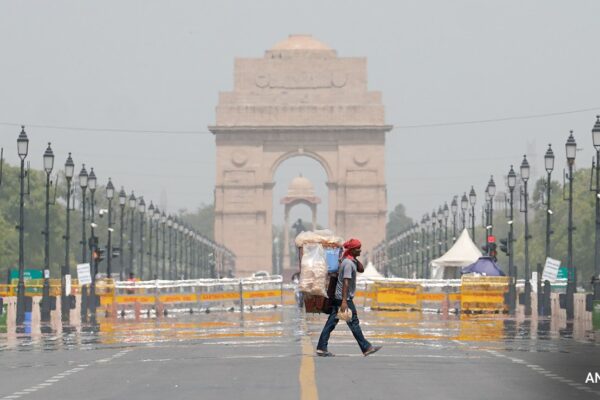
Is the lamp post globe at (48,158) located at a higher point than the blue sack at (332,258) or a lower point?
higher

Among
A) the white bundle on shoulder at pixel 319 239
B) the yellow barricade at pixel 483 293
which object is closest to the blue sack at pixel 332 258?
the white bundle on shoulder at pixel 319 239

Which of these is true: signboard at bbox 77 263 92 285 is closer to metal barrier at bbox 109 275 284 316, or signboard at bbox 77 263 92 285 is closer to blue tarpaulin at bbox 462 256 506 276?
metal barrier at bbox 109 275 284 316

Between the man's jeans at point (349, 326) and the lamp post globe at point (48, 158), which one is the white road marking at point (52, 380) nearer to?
the man's jeans at point (349, 326)

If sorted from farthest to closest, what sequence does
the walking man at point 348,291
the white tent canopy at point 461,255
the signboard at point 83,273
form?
the white tent canopy at point 461,255 → the signboard at point 83,273 → the walking man at point 348,291

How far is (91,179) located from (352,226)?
90909 millimetres

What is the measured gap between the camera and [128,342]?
3216cm

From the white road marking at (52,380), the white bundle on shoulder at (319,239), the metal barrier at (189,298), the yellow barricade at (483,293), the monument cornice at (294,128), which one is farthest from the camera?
the monument cornice at (294,128)

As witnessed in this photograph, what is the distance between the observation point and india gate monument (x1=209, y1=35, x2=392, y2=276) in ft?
517

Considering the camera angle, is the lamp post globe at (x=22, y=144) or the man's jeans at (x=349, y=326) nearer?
the man's jeans at (x=349, y=326)

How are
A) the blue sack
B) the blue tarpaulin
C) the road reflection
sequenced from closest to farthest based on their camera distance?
the blue sack < the road reflection < the blue tarpaulin

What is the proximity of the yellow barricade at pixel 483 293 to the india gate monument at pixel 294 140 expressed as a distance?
320ft

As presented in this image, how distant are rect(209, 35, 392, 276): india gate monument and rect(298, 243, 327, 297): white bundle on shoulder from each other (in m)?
131

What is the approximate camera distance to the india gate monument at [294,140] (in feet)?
517

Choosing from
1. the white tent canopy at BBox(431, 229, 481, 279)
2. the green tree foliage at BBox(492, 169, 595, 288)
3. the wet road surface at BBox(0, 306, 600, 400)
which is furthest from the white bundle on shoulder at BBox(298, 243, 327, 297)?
the green tree foliage at BBox(492, 169, 595, 288)
